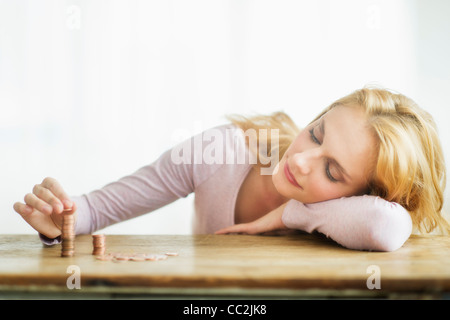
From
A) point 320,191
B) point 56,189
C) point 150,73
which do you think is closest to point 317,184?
point 320,191

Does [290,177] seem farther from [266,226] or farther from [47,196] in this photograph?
[47,196]

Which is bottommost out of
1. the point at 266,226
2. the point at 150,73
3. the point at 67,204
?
the point at 266,226

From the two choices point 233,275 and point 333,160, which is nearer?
point 233,275

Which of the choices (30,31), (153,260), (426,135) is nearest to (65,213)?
(153,260)

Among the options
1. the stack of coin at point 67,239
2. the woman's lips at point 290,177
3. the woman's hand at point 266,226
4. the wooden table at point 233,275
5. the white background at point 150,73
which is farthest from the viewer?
the white background at point 150,73

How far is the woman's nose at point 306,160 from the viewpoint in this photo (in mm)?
952

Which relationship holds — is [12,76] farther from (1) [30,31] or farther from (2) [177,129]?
(2) [177,129]

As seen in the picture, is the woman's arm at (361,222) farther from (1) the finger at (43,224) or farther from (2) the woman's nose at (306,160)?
(1) the finger at (43,224)

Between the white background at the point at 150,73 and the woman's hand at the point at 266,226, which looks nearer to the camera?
the woman's hand at the point at 266,226

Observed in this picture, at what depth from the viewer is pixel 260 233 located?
110 centimetres

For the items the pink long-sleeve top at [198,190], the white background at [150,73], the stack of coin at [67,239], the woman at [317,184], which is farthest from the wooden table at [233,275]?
the white background at [150,73]

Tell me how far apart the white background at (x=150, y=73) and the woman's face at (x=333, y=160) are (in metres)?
0.90

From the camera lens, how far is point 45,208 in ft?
2.87

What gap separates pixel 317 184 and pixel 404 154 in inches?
7.2
